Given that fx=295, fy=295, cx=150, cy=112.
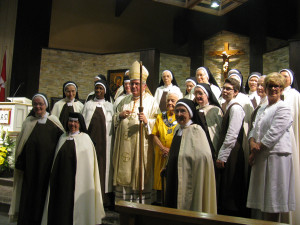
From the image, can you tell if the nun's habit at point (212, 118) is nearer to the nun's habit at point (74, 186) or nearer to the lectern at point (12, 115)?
the nun's habit at point (74, 186)

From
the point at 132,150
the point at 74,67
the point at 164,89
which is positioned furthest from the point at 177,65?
the point at 132,150

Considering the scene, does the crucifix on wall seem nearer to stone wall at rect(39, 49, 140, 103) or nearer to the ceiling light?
the ceiling light

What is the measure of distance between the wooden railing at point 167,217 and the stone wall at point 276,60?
274 inches

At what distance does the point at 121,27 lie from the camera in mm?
11125

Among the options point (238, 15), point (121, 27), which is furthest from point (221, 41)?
point (121, 27)

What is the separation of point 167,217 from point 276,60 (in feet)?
24.4

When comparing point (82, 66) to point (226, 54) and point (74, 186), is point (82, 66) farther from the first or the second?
point (74, 186)

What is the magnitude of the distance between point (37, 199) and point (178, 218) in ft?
8.49

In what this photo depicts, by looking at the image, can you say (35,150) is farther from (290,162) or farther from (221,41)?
(221,41)

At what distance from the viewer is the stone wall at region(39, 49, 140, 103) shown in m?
9.38

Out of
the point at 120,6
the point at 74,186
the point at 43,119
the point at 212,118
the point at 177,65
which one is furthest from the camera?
the point at 120,6

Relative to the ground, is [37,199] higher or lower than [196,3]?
lower

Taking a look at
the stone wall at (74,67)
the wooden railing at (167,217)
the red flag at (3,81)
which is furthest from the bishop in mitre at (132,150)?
the red flag at (3,81)

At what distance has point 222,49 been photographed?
33.8 feet
